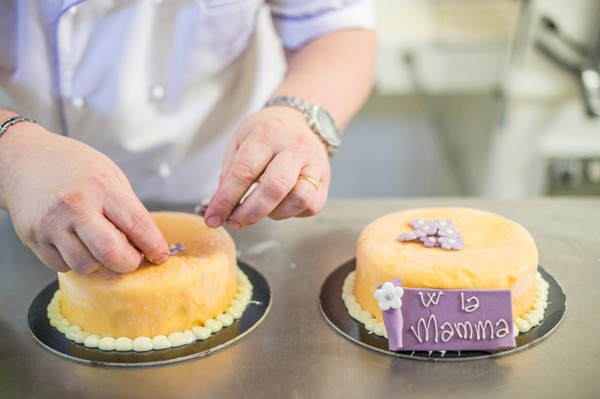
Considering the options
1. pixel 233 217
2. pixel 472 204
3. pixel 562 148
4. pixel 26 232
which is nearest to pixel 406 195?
pixel 562 148

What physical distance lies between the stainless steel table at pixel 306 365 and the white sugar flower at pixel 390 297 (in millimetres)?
84

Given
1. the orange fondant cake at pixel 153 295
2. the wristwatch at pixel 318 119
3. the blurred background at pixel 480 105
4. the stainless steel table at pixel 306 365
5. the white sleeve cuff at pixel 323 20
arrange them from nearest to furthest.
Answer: the stainless steel table at pixel 306 365 → the orange fondant cake at pixel 153 295 → the wristwatch at pixel 318 119 → the white sleeve cuff at pixel 323 20 → the blurred background at pixel 480 105

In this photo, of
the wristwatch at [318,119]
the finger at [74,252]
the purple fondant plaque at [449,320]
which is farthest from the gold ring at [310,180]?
the finger at [74,252]

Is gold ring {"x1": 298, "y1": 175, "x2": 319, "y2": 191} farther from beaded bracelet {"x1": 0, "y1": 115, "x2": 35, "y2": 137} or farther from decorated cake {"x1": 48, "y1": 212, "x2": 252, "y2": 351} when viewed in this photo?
beaded bracelet {"x1": 0, "y1": 115, "x2": 35, "y2": 137}

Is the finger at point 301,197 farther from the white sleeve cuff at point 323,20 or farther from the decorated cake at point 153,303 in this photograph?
the white sleeve cuff at point 323,20

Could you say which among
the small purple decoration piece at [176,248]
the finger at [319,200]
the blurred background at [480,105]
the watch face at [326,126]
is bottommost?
the blurred background at [480,105]

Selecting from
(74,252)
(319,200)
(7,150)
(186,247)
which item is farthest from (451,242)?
(7,150)

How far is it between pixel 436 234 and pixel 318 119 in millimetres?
304

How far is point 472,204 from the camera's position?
1.52 meters

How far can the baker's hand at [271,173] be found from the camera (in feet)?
3.60

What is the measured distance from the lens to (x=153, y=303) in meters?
1.07

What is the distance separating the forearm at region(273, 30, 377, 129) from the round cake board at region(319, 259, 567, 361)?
0.34 m

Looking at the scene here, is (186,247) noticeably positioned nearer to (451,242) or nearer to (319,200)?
(319,200)

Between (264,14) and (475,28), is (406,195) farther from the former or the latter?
(264,14)
